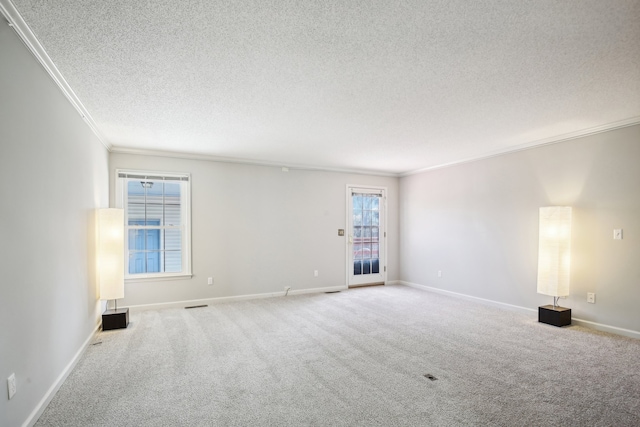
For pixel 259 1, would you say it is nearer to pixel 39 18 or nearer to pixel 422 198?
pixel 39 18

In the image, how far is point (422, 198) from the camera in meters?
6.96

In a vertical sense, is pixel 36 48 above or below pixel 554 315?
above

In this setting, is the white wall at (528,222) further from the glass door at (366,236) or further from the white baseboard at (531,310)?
the glass door at (366,236)

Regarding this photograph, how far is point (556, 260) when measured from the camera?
4.27 m

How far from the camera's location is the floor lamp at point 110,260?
412 cm

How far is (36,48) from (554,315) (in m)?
5.92

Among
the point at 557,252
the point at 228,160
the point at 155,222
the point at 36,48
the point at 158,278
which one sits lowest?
the point at 158,278

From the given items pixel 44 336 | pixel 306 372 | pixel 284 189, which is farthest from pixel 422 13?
pixel 284 189

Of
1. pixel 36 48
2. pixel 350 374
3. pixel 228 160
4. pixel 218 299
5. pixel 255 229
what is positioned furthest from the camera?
pixel 255 229

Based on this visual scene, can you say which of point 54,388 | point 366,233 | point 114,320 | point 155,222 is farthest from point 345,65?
point 366,233

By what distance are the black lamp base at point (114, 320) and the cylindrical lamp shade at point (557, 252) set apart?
5.55 meters

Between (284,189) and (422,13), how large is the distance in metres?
4.64

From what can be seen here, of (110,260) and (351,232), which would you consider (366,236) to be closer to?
(351,232)

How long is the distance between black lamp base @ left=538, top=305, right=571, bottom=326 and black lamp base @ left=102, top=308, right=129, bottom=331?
5529 mm
